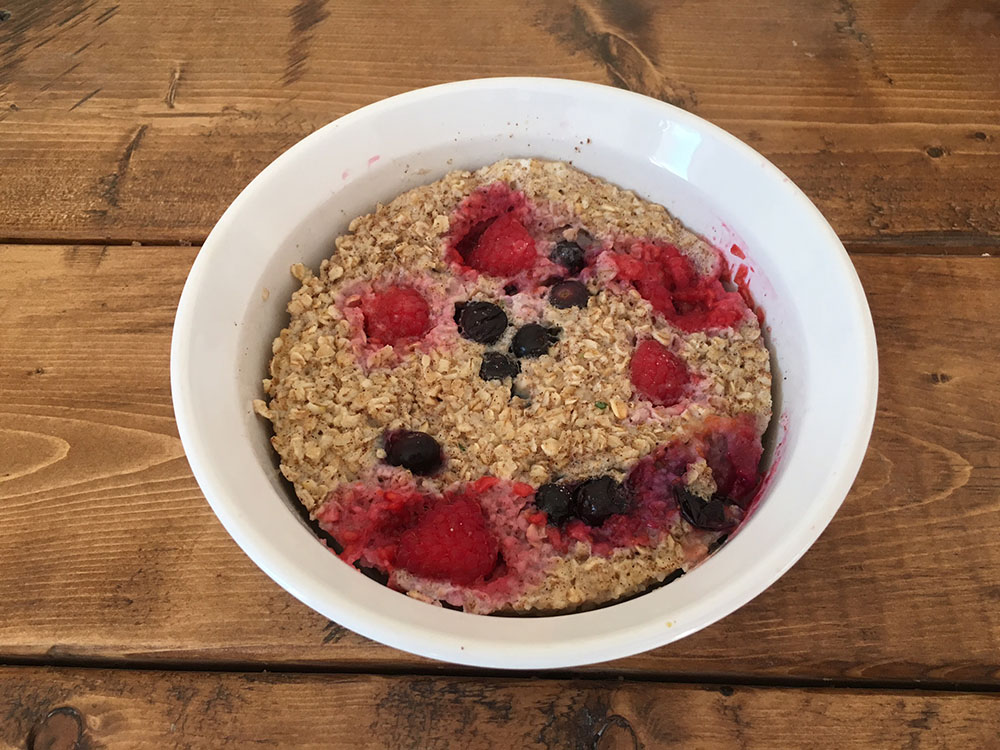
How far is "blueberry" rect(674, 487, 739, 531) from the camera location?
833 millimetres

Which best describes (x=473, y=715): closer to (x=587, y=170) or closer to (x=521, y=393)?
(x=521, y=393)

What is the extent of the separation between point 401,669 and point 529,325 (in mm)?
414

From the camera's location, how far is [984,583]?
2.94ft

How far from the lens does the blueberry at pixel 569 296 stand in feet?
3.16

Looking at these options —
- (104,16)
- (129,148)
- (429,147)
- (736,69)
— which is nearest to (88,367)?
(129,148)

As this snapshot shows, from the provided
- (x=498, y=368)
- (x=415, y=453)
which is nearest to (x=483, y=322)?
(x=498, y=368)

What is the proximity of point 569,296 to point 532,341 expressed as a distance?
0.09m

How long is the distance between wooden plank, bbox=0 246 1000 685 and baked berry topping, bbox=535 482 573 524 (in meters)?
0.17

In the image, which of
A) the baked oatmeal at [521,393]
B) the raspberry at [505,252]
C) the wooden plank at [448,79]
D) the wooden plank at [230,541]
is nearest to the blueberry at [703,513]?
the baked oatmeal at [521,393]

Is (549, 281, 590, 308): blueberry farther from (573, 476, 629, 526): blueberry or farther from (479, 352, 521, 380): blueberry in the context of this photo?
(573, 476, 629, 526): blueberry

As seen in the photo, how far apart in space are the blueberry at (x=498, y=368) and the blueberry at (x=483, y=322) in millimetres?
30

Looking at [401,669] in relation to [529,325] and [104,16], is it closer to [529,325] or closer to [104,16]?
[529,325]

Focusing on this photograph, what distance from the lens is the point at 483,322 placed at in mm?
934

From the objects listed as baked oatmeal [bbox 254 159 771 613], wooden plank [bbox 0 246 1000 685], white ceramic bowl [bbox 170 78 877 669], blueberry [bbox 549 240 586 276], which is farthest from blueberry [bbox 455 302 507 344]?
wooden plank [bbox 0 246 1000 685]
